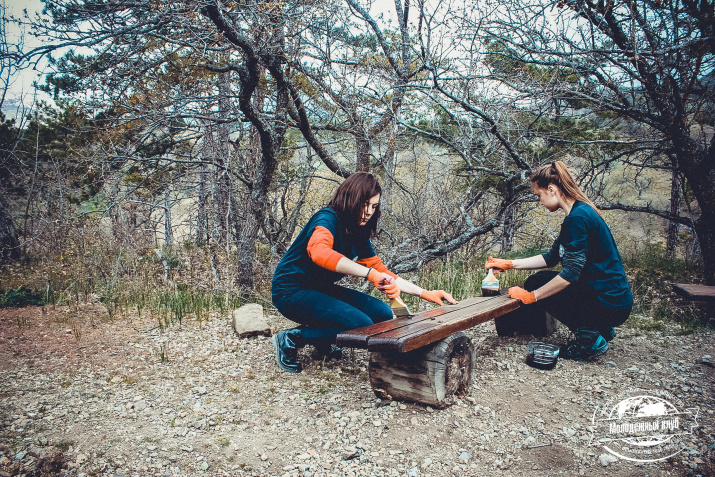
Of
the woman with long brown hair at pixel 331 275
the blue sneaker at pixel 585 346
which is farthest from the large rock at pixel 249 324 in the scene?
the blue sneaker at pixel 585 346

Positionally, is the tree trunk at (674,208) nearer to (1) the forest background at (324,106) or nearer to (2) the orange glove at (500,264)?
(1) the forest background at (324,106)

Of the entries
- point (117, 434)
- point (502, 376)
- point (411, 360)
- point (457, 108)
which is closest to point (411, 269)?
point (457, 108)

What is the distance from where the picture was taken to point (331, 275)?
10.3ft

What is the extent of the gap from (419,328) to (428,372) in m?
0.32

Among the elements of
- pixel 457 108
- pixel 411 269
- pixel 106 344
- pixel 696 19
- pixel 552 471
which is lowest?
pixel 552 471

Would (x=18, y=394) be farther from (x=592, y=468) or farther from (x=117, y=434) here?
(x=592, y=468)

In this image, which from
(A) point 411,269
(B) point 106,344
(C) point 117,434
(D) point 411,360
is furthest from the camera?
(A) point 411,269

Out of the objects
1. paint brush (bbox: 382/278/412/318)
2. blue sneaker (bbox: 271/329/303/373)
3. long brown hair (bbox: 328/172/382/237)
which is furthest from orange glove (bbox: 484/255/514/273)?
blue sneaker (bbox: 271/329/303/373)

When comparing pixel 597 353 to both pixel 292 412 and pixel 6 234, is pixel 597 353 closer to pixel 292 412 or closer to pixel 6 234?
pixel 292 412

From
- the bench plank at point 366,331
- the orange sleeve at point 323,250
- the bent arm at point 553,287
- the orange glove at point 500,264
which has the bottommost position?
the bench plank at point 366,331

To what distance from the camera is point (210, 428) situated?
2.45m

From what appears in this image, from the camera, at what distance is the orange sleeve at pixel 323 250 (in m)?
2.60

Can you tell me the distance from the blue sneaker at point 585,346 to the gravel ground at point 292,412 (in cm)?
9

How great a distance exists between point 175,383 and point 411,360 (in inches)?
69.4
